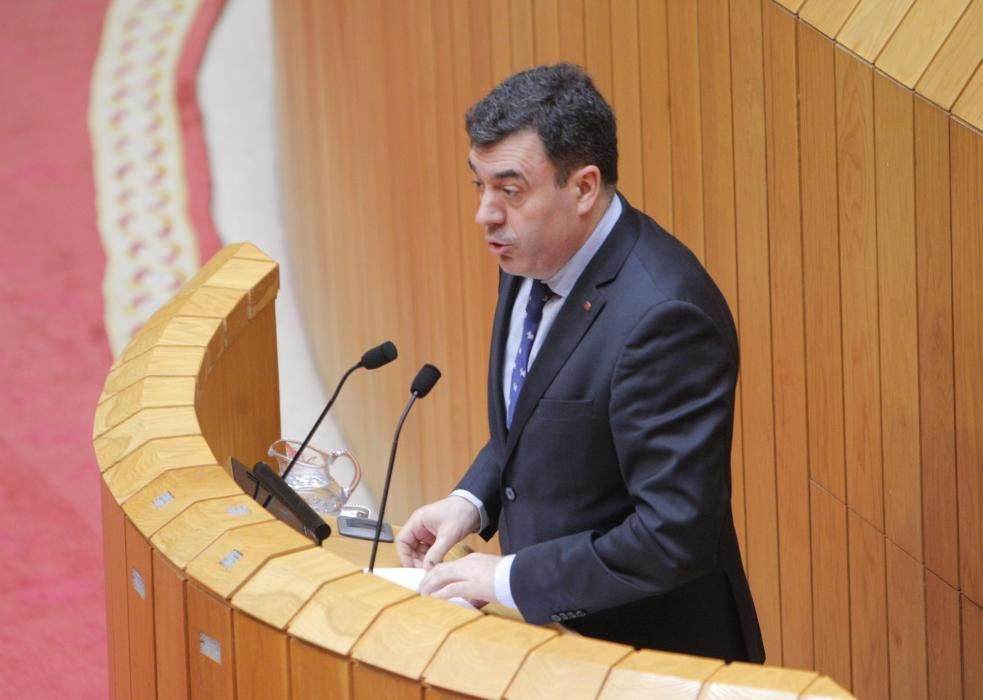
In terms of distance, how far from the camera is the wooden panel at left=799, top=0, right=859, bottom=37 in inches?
113

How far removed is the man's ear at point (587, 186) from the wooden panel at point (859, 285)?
111cm

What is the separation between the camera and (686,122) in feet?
11.2

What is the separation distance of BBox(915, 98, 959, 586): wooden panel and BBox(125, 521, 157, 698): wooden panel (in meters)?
1.58

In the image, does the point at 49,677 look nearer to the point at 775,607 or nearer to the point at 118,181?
the point at 775,607

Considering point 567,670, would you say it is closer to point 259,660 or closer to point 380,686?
point 380,686

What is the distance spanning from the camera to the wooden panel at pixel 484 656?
4.62 feet

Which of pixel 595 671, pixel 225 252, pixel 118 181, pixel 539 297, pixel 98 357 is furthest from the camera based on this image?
pixel 118 181

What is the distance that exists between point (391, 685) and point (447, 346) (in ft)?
10.9

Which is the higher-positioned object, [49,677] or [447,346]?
[447,346]

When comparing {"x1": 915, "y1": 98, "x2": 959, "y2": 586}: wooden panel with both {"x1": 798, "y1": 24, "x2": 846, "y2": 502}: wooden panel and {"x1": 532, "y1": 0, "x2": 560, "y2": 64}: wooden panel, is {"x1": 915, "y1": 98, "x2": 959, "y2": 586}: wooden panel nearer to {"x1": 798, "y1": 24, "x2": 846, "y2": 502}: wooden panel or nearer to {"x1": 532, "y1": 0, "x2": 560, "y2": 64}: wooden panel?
{"x1": 798, "y1": 24, "x2": 846, "y2": 502}: wooden panel

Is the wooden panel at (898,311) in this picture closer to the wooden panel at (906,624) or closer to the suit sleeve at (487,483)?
the wooden panel at (906,624)

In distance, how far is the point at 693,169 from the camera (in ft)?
11.2

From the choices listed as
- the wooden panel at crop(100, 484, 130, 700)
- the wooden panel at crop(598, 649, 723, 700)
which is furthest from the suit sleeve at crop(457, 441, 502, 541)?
the wooden panel at crop(598, 649, 723, 700)

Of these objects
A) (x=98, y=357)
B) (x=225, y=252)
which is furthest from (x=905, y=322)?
(x=98, y=357)
